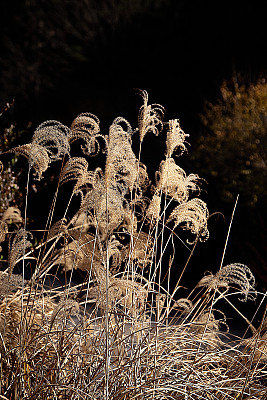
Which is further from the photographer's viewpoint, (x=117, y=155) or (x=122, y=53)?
(x=122, y=53)

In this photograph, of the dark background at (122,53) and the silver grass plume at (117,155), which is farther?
the dark background at (122,53)

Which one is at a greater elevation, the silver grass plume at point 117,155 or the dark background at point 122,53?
the dark background at point 122,53

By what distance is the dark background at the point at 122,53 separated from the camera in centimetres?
812

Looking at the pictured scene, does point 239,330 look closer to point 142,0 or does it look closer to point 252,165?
point 252,165

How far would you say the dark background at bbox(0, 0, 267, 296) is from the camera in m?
8.12

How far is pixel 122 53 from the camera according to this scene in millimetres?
8609

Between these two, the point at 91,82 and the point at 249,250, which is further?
the point at 91,82

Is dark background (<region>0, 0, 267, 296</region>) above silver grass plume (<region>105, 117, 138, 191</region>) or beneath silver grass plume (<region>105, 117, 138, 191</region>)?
above

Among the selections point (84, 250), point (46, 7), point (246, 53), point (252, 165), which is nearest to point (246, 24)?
point (246, 53)

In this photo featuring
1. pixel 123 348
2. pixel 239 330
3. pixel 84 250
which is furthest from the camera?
pixel 239 330

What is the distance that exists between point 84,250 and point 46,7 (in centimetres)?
680

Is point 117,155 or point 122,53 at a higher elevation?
point 122,53

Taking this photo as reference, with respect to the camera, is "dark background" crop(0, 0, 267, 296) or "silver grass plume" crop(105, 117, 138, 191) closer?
"silver grass plume" crop(105, 117, 138, 191)

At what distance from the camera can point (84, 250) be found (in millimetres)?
2408
